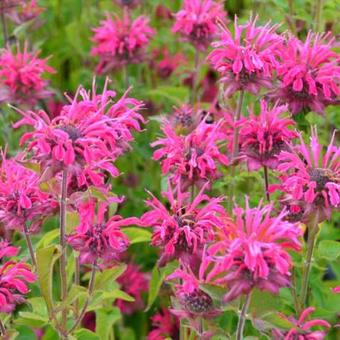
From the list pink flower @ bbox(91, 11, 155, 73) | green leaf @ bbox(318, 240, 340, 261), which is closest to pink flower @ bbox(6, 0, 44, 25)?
pink flower @ bbox(91, 11, 155, 73)

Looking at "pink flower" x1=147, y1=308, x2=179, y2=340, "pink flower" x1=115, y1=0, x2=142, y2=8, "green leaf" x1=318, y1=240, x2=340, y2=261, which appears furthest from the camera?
"pink flower" x1=115, y1=0, x2=142, y2=8

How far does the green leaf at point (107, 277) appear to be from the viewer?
1313mm

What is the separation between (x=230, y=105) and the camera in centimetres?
164

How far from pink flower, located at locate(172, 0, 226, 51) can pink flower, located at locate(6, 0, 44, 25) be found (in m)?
0.46

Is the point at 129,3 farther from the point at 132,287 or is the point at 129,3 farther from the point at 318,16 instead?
the point at 132,287

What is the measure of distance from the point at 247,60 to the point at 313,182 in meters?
0.31

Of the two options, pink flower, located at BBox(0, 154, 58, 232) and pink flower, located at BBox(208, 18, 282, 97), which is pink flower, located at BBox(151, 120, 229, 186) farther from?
pink flower, located at BBox(0, 154, 58, 232)

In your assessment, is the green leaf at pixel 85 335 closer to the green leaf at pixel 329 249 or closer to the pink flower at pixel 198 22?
the green leaf at pixel 329 249

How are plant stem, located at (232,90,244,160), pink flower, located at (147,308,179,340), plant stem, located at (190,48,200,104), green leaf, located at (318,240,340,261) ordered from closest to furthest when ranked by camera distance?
green leaf, located at (318,240,340,261)
plant stem, located at (232,90,244,160)
pink flower, located at (147,308,179,340)
plant stem, located at (190,48,200,104)

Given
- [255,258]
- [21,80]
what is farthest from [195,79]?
[255,258]

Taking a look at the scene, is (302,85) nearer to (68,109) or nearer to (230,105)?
(230,105)

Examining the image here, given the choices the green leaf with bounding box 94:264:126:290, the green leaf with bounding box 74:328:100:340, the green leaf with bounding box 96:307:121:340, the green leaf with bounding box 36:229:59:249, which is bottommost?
the green leaf with bounding box 96:307:121:340

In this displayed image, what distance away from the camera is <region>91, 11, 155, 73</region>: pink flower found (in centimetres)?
212

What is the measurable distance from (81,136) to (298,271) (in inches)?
25.8
